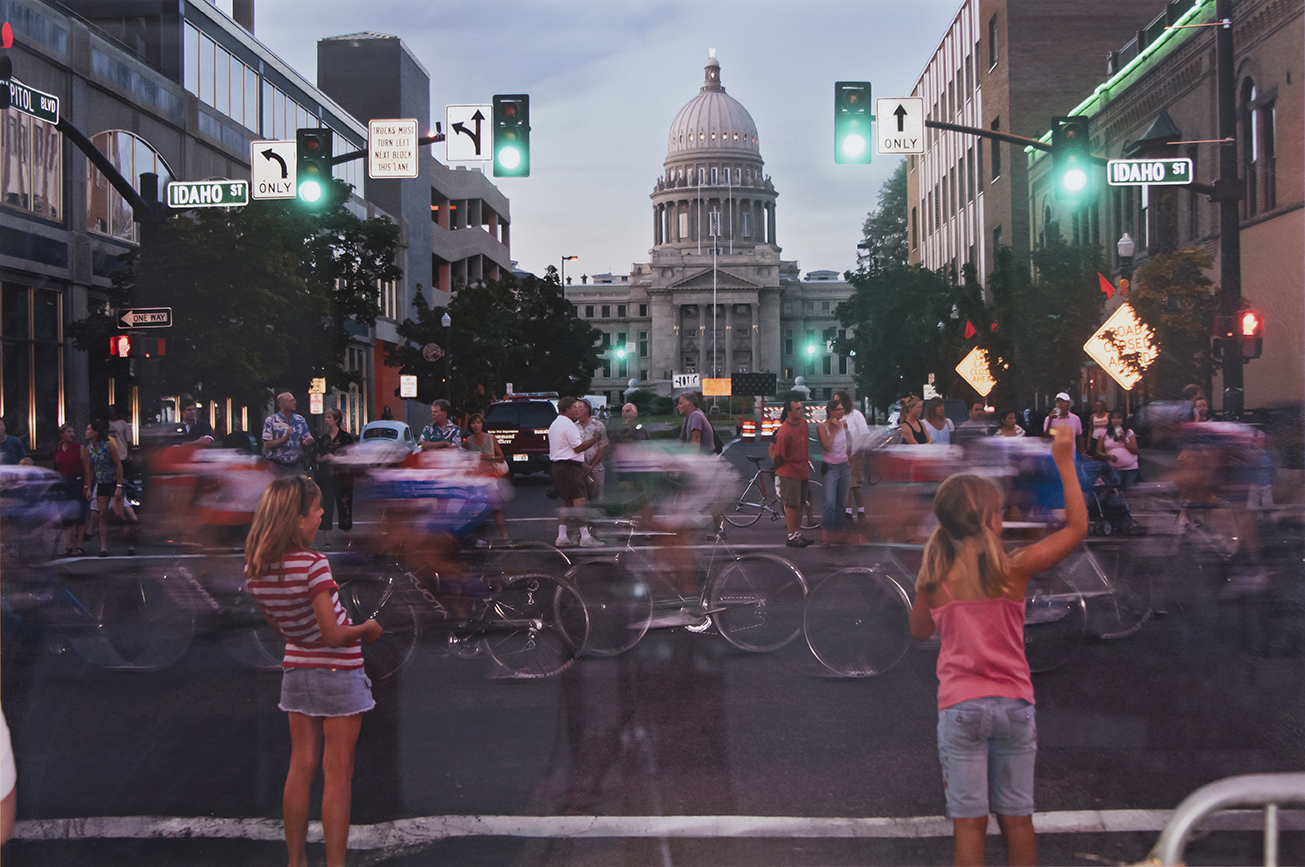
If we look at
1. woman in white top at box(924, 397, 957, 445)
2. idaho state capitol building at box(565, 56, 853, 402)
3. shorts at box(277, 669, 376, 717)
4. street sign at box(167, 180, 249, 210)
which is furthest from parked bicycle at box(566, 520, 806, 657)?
idaho state capitol building at box(565, 56, 853, 402)

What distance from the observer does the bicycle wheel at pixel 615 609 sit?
27.9 ft

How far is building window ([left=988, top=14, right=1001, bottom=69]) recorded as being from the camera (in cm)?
4959

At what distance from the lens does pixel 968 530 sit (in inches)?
161

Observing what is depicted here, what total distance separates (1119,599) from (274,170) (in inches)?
463

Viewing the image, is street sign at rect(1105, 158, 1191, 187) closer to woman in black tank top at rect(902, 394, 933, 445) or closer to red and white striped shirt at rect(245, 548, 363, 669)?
woman in black tank top at rect(902, 394, 933, 445)

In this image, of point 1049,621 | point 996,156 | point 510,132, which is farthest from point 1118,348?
point 996,156

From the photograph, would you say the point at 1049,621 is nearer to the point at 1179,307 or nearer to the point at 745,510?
the point at 745,510

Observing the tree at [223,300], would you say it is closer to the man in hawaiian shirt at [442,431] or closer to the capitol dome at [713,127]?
the man in hawaiian shirt at [442,431]

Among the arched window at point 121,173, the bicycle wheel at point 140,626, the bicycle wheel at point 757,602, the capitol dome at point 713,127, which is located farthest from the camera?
the capitol dome at point 713,127

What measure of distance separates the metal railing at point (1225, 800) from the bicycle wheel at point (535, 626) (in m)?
5.83

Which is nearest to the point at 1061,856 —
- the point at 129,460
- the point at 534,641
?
the point at 534,641

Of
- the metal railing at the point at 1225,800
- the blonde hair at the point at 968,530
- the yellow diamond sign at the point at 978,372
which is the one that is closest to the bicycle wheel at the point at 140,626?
the blonde hair at the point at 968,530

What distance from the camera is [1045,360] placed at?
32.7 metres

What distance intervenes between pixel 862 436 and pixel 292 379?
2296cm
